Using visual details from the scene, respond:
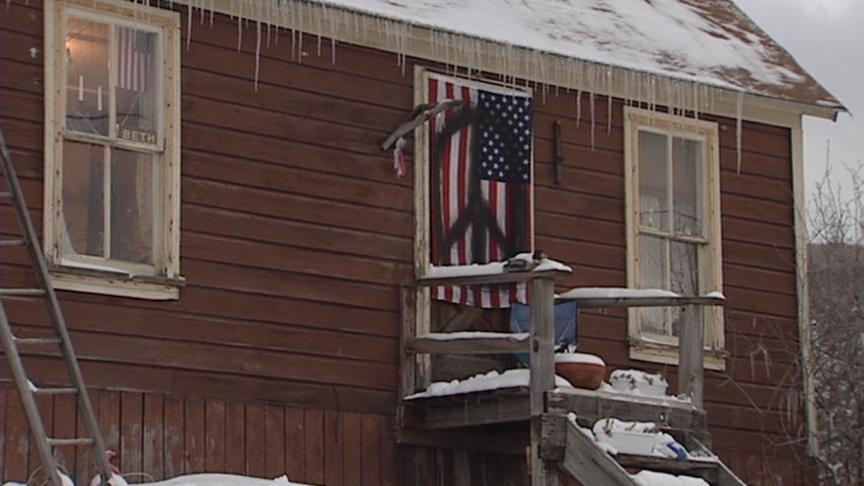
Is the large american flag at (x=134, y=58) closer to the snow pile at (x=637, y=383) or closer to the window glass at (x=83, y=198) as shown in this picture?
the window glass at (x=83, y=198)

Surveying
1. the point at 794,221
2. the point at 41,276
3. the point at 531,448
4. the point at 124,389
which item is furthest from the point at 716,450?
the point at 41,276

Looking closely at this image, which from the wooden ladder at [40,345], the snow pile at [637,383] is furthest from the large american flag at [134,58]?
the snow pile at [637,383]

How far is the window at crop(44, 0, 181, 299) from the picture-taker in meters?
13.4

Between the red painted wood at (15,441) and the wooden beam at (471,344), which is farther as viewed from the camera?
the wooden beam at (471,344)

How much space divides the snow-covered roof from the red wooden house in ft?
0.13

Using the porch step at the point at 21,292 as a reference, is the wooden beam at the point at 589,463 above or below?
below

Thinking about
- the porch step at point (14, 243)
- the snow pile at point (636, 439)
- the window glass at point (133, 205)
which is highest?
the window glass at point (133, 205)

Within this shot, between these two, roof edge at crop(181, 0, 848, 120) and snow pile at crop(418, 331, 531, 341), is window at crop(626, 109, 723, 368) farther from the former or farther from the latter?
snow pile at crop(418, 331, 531, 341)

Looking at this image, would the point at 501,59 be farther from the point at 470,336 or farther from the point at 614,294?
the point at 470,336

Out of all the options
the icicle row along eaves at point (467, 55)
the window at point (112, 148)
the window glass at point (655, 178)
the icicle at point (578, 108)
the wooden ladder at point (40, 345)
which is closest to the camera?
the wooden ladder at point (40, 345)

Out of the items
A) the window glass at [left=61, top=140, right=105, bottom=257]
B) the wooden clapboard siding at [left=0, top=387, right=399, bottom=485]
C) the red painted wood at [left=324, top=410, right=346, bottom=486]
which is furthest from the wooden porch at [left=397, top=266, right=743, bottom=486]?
the window glass at [left=61, top=140, right=105, bottom=257]

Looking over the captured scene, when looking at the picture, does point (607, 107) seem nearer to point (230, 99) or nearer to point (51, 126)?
point (230, 99)

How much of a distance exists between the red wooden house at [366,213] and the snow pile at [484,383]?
10 cm

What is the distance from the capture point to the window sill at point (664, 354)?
1662 cm
